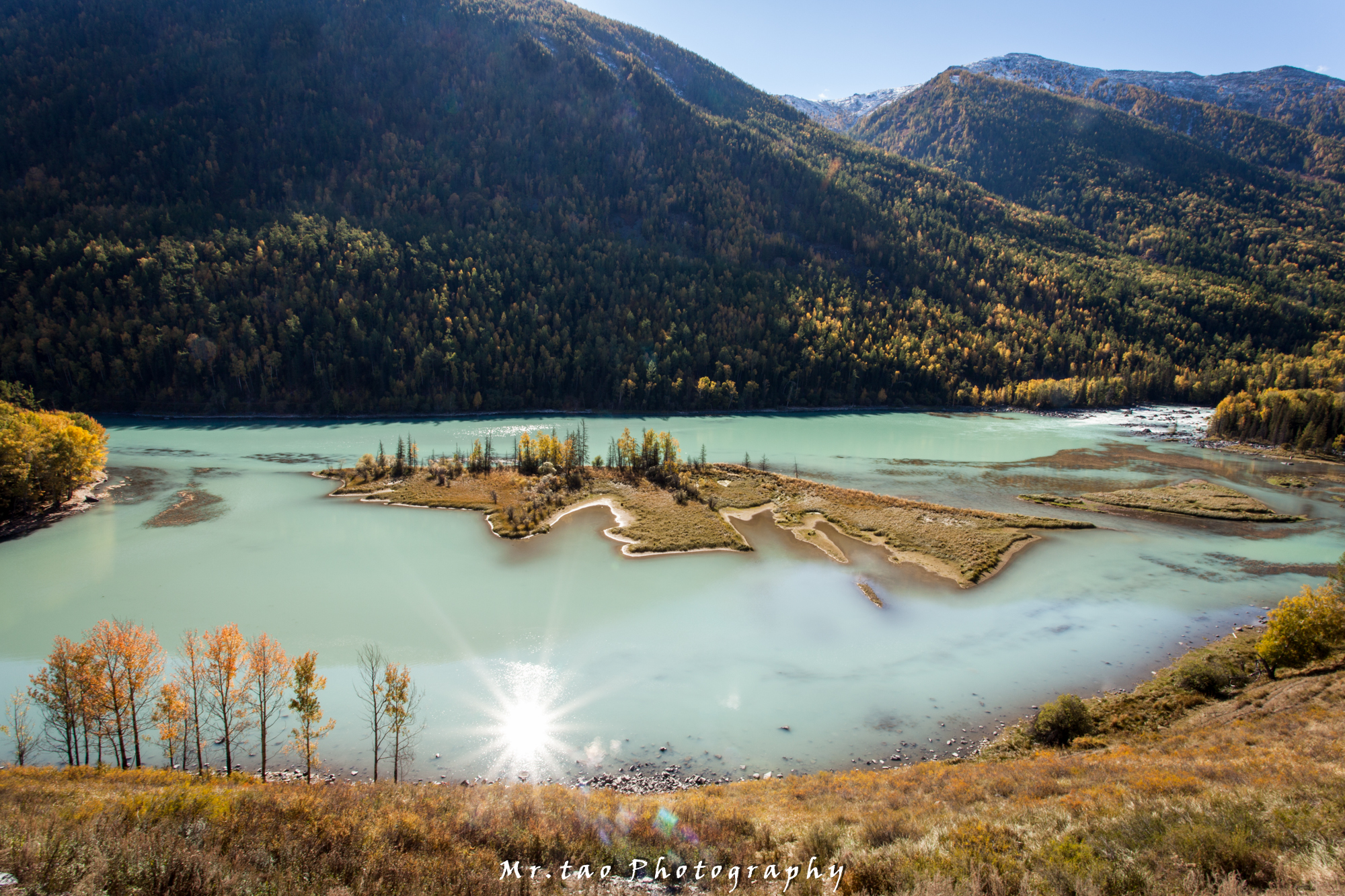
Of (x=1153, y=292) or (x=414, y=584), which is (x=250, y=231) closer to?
(x=414, y=584)

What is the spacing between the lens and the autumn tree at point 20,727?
20094 millimetres

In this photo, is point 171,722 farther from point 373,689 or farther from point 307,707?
point 373,689

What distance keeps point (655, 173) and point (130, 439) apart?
539 ft

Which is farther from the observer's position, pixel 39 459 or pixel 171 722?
pixel 39 459

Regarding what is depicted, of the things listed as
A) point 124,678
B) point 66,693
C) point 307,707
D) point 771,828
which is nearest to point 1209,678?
point 771,828

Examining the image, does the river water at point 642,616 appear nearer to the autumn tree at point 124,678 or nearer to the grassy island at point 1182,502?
the grassy island at point 1182,502

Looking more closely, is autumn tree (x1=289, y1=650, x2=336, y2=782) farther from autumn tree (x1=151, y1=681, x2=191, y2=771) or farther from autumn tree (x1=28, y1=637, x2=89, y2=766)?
autumn tree (x1=28, y1=637, x2=89, y2=766)

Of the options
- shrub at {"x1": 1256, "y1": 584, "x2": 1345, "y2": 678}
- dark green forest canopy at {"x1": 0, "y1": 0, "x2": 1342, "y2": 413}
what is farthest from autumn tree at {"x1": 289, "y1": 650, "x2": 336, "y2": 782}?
dark green forest canopy at {"x1": 0, "y1": 0, "x2": 1342, "y2": 413}

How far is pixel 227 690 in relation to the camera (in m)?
21.0

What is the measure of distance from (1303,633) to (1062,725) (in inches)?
501

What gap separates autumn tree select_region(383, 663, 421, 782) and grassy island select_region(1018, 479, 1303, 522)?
5701 centimetres

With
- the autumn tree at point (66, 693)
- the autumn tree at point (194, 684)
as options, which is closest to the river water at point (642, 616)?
the autumn tree at point (194, 684)

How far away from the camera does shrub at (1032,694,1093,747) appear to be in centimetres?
2212

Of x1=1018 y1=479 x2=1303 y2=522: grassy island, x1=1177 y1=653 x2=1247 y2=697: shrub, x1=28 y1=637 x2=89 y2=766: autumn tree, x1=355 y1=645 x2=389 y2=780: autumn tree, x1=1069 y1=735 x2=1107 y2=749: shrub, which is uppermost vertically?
x1=28 y1=637 x2=89 y2=766: autumn tree
